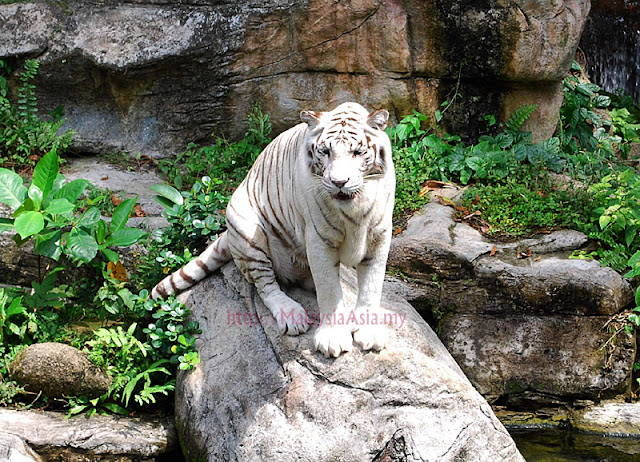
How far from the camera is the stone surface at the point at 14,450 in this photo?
398 cm

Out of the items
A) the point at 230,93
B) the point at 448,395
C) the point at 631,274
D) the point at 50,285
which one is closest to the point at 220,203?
the point at 50,285

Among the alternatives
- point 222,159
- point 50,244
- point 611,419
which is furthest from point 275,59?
point 611,419

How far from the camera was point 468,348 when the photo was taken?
17.4ft

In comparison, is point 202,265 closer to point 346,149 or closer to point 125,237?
point 125,237

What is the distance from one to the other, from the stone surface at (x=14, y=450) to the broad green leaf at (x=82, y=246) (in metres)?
1.14

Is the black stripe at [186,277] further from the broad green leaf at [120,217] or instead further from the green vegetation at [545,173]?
the green vegetation at [545,173]

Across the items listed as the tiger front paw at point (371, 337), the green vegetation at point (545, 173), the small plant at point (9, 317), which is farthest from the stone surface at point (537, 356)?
the small plant at point (9, 317)

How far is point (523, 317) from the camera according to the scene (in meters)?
5.23

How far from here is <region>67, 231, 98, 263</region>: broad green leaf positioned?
4.69 meters

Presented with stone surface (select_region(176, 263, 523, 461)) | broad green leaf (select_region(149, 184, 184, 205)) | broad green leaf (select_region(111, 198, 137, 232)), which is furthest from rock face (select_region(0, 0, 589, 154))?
stone surface (select_region(176, 263, 523, 461))

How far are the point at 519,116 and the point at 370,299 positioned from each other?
140 inches

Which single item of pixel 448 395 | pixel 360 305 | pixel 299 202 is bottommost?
pixel 448 395

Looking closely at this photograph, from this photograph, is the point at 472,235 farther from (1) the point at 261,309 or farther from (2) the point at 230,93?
(2) the point at 230,93

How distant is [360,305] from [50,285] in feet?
7.74
